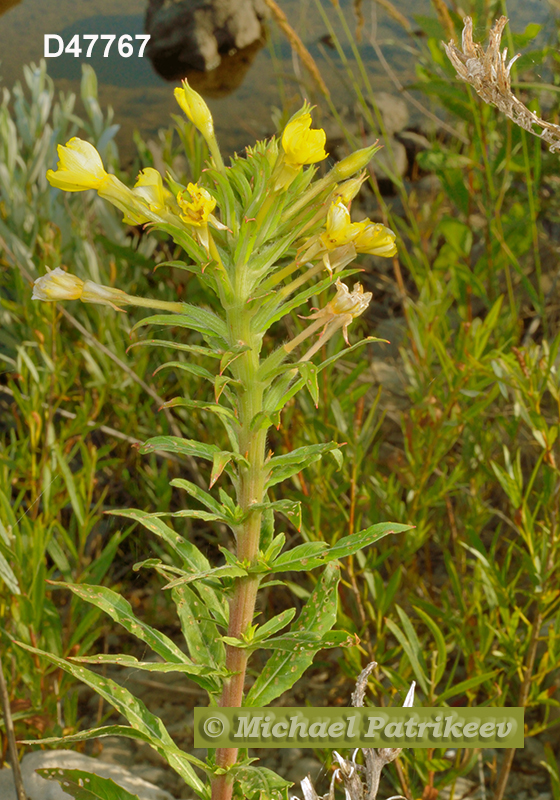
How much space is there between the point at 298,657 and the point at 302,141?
0.49 m

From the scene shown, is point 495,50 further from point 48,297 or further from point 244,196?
point 48,297

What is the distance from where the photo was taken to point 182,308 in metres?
0.61

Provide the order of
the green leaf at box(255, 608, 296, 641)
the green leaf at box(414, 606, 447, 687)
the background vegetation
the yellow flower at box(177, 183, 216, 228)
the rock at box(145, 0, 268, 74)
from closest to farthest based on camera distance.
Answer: the yellow flower at box(177, 183, 216, 228) < the green leaf at box(255, 608, 296, 641) < the green leaf at box(414, 606, 447, 687) < the background vegetation < the rock at box(145, 0, 268, 74)

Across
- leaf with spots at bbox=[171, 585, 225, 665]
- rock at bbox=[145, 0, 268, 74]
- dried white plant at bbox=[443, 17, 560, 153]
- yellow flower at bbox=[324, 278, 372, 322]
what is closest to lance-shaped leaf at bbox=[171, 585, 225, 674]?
leaf with spots at bbox=[171, 585, 225, 665]

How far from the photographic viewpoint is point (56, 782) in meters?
0.90

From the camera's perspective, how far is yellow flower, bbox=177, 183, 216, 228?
538 millimetres

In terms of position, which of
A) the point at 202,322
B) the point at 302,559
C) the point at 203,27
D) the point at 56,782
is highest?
the point at 203,27

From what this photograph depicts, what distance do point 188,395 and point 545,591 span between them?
0.75m

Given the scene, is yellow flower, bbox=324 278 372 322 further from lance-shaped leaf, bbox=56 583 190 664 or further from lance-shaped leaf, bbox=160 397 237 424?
lance-shaped leaf, bbox=56 583 190 664

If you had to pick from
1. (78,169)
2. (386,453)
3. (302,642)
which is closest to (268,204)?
(78,169)

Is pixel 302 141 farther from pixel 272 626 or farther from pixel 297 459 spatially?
pixel 272 626

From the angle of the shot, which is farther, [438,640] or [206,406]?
[438,640]
